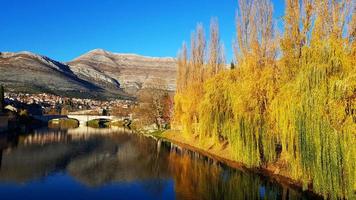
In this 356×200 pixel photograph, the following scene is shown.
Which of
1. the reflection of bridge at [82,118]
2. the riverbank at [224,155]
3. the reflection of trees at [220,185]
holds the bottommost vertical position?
the reflection of trees at [220,185]

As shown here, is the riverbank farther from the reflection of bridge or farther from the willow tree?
A: the reflection of bridge

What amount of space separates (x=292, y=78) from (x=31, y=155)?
34691 mm

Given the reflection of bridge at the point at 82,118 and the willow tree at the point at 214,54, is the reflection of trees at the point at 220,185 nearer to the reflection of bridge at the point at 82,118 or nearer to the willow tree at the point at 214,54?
the willow tree at the point at 214,54

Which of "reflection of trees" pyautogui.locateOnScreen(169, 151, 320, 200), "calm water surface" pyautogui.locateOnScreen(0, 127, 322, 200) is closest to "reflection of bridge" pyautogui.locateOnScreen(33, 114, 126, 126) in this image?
"calm water surface" pyautogui.locateOnScreen(0, 127, 322, 200)

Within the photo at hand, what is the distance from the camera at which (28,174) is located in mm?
33406

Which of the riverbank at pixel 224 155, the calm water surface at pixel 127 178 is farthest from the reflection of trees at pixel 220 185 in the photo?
the riverbank at pixel 224 155

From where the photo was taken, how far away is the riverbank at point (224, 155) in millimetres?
28222

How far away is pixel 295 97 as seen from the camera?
885 inches

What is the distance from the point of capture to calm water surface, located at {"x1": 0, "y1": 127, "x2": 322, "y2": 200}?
25.9 m

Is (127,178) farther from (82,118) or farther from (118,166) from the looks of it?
(82,118)

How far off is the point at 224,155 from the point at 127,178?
46.1 feet

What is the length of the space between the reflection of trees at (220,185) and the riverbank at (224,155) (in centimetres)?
88

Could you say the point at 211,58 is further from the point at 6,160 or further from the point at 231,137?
the point at 6,160

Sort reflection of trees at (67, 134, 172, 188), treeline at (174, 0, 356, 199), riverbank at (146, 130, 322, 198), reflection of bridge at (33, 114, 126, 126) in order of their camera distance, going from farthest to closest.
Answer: reflection of bridge at (33, 114, 126, 126), reflection of trees at (67, 134, 172, 188), riverbank at (146, 130, 322, 198), treeline at (174, 0, 356, 199)
